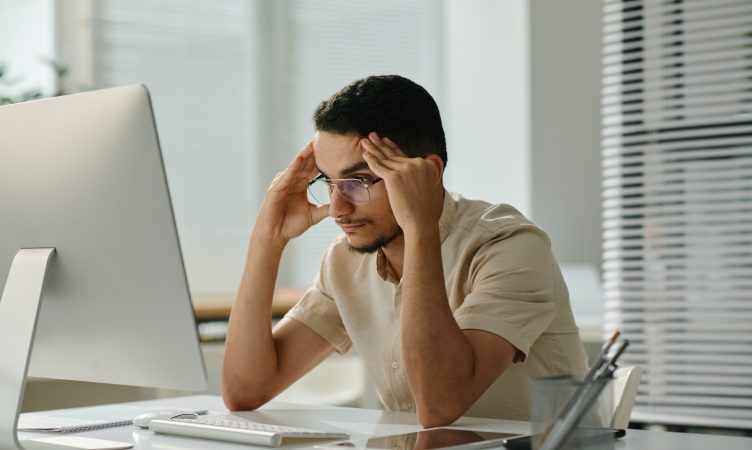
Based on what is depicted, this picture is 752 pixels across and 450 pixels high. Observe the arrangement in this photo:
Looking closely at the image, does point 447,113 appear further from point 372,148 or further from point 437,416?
point 437,416

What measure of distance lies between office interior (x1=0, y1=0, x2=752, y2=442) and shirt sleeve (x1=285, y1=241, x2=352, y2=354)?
126 centimetres

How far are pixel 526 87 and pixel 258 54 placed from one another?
1.37m

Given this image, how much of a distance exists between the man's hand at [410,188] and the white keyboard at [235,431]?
1.34 feet

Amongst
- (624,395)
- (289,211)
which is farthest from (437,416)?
(289,211)

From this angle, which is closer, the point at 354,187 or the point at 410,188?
the point at 410,188

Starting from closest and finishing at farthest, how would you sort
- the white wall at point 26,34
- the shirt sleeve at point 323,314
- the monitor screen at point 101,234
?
the monitor screen at point 101,234, the shirt sleeve at point 323,314, the white wall at point 26,34

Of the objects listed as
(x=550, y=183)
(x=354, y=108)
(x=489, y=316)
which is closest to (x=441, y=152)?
(x=354, y=108)

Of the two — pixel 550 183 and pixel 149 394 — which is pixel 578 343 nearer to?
pixel 149 394

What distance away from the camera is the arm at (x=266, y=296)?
1.86 metres

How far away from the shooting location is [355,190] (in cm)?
170

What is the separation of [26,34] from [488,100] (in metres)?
2.34

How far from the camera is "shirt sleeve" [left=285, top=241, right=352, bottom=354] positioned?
2.01 meters

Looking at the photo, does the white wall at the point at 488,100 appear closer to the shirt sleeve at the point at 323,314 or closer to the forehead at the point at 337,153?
the shirt sleeve at the point at 323,314

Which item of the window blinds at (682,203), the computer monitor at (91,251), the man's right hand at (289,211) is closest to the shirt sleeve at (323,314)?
the man's right hand at (289,211)
